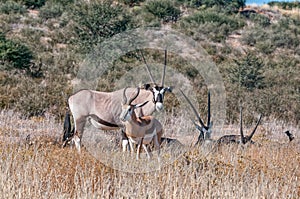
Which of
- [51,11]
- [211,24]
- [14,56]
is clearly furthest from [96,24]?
[211,24]

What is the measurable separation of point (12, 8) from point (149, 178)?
104 ft

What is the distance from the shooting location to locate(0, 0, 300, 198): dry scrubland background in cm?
548

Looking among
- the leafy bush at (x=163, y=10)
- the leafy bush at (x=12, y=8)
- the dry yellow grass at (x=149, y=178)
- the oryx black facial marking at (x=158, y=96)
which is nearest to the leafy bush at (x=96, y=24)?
the leafy bush at (x=12, y=8)

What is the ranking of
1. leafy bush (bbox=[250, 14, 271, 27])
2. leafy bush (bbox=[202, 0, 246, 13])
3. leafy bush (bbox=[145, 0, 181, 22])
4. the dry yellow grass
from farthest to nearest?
1. leafy bush (bbox=[202, 0, 246, 13])
2. leafy bush (bbox=[250, 14, 271, 27])
3. leafy bush (bbox=[145, 0, 181, 22])
4. the dry yellow grass

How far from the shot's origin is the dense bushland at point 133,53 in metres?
16.5

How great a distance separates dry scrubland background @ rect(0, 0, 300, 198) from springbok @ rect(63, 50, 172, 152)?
492 mm

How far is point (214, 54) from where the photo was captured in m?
29.3

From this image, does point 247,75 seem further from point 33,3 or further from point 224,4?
point 224,4

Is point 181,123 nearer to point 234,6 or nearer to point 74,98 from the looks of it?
point 74,98

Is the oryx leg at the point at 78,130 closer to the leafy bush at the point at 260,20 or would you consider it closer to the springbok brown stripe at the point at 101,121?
the springbok brown stripe at the point at 101,121

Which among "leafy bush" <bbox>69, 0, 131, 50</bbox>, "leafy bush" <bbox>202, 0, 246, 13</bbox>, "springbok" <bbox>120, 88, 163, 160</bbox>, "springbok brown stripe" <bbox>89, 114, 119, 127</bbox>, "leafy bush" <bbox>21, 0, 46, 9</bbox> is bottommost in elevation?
"leafy bush" <bbox>202, 0, 246, 13</bbox>

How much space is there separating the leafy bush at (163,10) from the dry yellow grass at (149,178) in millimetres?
31228

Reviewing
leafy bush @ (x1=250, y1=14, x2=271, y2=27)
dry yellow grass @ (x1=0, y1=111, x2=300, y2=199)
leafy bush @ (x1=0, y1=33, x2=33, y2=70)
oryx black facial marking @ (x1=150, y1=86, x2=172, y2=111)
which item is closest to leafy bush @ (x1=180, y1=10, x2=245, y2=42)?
leafy bush @ (x1=250, y1=14, x2=271, y2=27)

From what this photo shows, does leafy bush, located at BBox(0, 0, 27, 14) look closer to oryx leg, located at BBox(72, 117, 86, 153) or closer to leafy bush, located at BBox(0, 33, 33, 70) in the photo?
leafy bush, located at BBox(0, 33, 33, 70)
